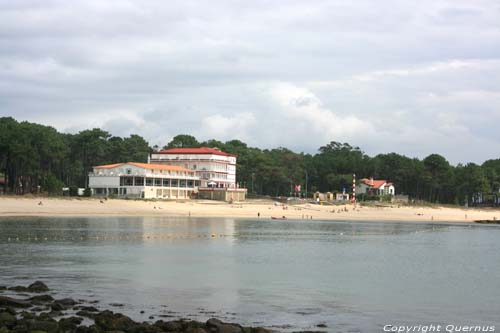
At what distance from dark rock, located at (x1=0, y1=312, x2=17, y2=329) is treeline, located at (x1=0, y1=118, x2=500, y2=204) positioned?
83201mm

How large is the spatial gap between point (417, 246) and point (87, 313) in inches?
1513

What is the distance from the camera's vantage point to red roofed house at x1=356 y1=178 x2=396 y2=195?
146000 mm

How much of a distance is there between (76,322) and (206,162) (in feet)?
355

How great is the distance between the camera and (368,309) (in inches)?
1062

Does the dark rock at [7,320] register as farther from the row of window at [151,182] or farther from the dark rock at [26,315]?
the row of window at [151,182]

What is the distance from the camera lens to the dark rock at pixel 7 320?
20620 mm

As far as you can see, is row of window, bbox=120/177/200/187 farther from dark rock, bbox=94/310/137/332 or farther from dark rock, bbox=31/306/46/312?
dark rock, bbox=94/310/137/332

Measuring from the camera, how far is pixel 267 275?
36.1m

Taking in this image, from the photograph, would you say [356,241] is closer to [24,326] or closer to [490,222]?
[24,326]

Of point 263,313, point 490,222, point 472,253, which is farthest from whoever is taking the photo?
point 490,222

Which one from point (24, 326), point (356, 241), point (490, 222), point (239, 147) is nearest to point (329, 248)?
point (356, 241)

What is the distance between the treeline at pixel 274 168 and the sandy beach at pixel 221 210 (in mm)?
13863

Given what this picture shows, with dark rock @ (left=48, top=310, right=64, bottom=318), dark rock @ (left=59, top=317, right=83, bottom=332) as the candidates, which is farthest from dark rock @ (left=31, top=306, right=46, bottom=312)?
dark rock @ (left=59, top=317, right=83, bottom=332)

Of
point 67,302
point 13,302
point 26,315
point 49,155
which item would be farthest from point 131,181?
point 26,315
